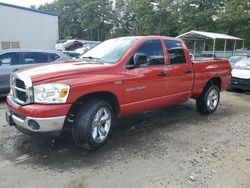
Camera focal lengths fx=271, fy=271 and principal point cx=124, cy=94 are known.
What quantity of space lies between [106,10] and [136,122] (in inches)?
2152

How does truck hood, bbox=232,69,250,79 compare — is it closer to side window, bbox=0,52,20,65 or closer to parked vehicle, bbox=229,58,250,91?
parked vehicle, bbox=229,58,250,91

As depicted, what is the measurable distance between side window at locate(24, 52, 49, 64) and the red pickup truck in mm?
3570

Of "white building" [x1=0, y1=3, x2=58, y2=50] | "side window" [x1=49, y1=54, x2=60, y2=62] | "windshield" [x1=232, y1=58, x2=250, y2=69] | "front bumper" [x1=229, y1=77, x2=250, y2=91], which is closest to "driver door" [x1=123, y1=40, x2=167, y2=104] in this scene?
"side window" [x1=49, y1=54, x2=60, y2=62]

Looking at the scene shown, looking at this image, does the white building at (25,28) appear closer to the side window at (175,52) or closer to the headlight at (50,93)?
the side window at (175,52)

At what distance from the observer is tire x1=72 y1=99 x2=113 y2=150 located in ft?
13.3

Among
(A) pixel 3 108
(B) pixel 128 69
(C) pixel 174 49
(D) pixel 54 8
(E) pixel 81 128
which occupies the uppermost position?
(D) pixel 54 8

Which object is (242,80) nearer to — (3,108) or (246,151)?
(246,151)

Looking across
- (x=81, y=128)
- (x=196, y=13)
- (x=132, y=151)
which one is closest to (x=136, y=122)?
(x=132, y=151)

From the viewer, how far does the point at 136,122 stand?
6059 millimetres

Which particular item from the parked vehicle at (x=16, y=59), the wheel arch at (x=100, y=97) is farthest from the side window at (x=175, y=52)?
the parked vehicle at (x=16, y=59)

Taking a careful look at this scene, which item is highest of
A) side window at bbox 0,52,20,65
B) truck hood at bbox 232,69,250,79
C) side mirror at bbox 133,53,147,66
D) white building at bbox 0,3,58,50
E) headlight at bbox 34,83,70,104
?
white building at bbox 0,3,58,50

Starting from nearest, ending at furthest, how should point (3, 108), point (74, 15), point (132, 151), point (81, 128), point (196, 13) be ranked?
1. point (81, 128)
2. point (132, 151)
3. point (3, 108)
4. point (196, 13)
5. point (74, 15)

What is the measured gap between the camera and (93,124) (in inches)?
166

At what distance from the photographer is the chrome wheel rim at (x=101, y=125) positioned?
4.27 meters
